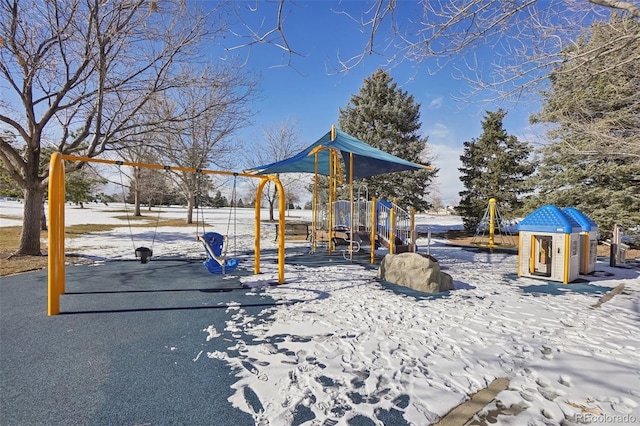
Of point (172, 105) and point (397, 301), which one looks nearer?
point (397, 301)

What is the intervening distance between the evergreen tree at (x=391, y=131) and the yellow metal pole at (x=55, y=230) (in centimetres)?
1670

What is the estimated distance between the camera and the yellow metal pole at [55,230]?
4438 mm

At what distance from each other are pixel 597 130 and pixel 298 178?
24596mm

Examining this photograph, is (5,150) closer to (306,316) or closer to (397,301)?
(306,316)

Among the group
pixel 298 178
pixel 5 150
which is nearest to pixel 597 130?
pixel 5 150

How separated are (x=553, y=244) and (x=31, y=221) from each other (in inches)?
527

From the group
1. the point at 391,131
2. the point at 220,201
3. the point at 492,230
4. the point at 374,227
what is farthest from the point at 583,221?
the point at 220,201

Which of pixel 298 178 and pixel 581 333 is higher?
pixel 298 178

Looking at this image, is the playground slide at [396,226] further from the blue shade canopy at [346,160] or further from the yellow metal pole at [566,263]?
the yellow metal pole at [566,263]

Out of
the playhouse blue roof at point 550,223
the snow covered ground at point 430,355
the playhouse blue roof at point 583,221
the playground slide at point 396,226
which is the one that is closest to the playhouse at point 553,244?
the playhouse blue roof at point 550,223

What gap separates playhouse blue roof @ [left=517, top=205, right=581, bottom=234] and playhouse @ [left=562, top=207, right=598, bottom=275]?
528mm

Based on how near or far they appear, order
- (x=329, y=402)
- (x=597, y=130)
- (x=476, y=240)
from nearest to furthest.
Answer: (x=329, y=402) < (x=597, y=130) < (x=476, y=240)

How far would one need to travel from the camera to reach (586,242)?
772cm

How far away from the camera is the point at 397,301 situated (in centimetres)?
539
